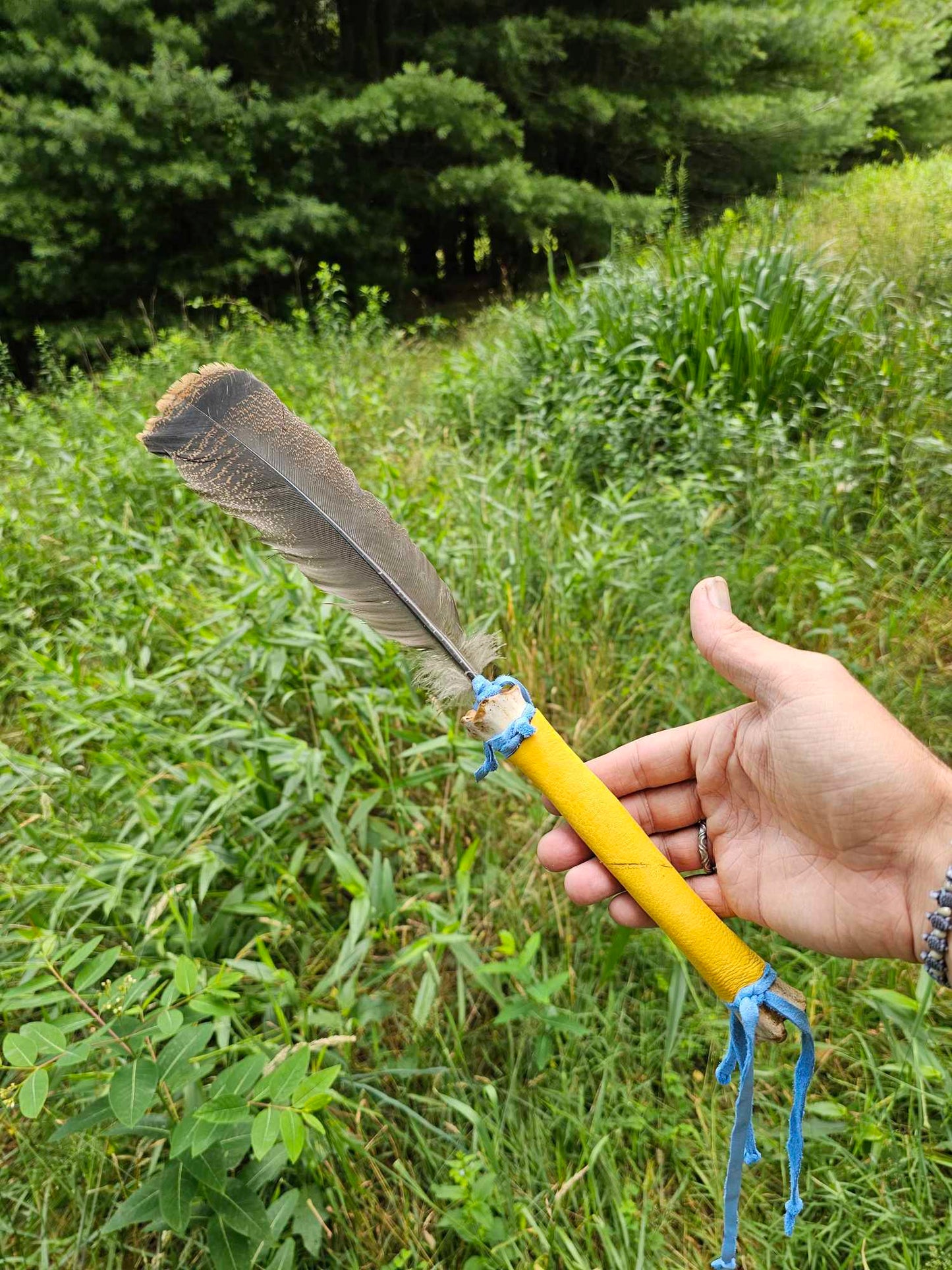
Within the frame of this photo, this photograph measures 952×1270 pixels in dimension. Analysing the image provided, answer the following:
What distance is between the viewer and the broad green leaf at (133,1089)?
1.14 metres

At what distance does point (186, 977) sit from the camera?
1.33m

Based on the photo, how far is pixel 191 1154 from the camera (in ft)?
4.08

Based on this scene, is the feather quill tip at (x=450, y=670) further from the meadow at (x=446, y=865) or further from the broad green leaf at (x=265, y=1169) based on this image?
the broad green leaf at (x=265, y=1169)

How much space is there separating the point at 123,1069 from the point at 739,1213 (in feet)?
4.22

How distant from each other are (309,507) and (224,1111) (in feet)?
3.36

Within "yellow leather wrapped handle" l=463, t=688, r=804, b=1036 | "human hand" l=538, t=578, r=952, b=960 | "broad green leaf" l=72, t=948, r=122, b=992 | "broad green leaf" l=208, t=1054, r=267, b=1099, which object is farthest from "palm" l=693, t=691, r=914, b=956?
"broad green leaf" l=72, t=948, r=122, b=992

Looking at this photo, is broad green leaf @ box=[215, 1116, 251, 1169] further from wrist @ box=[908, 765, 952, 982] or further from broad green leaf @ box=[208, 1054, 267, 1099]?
wrist @ box=[908, 765, 952, 982]

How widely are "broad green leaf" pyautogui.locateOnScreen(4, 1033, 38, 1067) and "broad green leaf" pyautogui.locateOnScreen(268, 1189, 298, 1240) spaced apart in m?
0.55

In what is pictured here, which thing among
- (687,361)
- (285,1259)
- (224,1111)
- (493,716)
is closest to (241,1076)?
(224,1111)

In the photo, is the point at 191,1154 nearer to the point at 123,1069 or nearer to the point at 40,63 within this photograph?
the point at 123,1069

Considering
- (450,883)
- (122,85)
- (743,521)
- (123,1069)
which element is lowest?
(450,883)

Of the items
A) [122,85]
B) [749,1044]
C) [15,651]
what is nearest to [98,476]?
[15,651]

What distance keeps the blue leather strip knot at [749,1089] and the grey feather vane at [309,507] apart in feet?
2.27

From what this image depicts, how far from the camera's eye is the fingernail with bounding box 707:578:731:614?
1.47 metres
